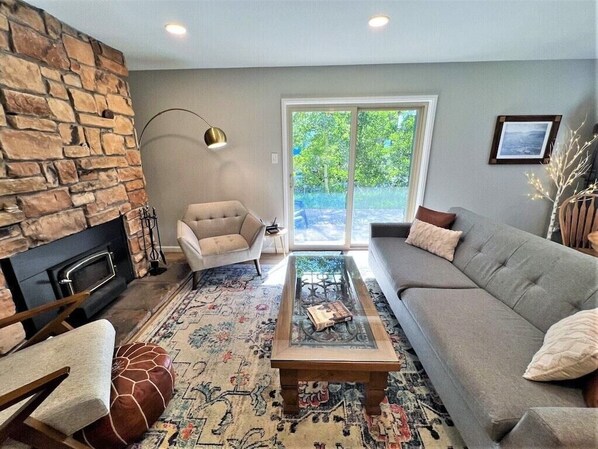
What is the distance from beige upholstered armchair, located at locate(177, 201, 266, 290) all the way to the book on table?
4.28ft

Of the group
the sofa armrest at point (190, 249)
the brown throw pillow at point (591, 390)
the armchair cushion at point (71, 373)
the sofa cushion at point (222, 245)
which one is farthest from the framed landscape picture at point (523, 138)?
the armchair cushion at point (71, 373)

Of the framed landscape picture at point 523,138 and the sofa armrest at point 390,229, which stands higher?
the framed landscape picture at point 523,138

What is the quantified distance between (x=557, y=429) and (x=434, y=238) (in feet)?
5.52

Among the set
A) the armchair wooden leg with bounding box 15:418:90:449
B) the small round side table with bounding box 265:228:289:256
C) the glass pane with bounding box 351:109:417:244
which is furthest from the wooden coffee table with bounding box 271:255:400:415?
the glass pane with bounding box 351:109:417:244

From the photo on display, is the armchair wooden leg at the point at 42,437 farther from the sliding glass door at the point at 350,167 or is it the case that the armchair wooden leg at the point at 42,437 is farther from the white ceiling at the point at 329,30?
the sliding glass door at the point at 350,167

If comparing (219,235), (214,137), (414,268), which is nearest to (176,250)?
(219,235)

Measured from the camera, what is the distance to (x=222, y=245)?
2604mm

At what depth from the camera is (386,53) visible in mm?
2467

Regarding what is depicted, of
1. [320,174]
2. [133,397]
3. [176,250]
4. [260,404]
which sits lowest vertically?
[260,404]

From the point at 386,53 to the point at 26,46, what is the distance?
289 cm

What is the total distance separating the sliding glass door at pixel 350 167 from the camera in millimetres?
3002

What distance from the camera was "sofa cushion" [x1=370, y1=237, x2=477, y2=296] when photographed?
1.74m

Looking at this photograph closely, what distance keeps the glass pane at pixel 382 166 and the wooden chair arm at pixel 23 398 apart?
309cm

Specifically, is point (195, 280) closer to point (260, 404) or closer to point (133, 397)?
point (133, 397)
